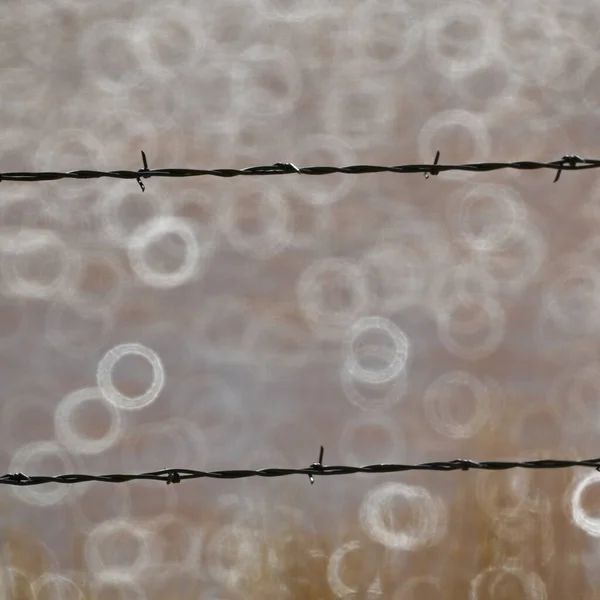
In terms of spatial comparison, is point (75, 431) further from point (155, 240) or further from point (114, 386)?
point (155, 240)

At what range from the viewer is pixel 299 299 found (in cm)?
123

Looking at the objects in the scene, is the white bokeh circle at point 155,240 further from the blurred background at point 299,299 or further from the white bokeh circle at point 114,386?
the white bokeh circle at point 114,386

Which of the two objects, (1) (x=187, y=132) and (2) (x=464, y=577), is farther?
(1) (x=187, y=132)

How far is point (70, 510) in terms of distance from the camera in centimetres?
119

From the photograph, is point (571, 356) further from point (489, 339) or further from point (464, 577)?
point (464, 577)

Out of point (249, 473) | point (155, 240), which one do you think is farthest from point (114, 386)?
point (249, 473)

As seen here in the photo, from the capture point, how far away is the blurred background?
3.85 feet

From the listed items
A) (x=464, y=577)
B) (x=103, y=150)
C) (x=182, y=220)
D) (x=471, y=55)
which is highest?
(x=471, y=55)

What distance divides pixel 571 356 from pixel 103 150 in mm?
766

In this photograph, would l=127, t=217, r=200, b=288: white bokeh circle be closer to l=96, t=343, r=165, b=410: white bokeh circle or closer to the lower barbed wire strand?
l=96, t=343, r=165, b=410: white bokeh circle

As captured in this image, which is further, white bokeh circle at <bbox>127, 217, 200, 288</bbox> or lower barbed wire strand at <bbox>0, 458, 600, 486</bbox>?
white bokeh circle at <bbox>127, 217, 200, 288</bbox>

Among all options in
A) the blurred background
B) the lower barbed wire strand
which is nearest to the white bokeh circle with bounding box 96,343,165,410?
the blurred background

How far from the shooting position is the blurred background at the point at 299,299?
1175 millimetres

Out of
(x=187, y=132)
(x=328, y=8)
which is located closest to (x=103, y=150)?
(x=187, y=132)
